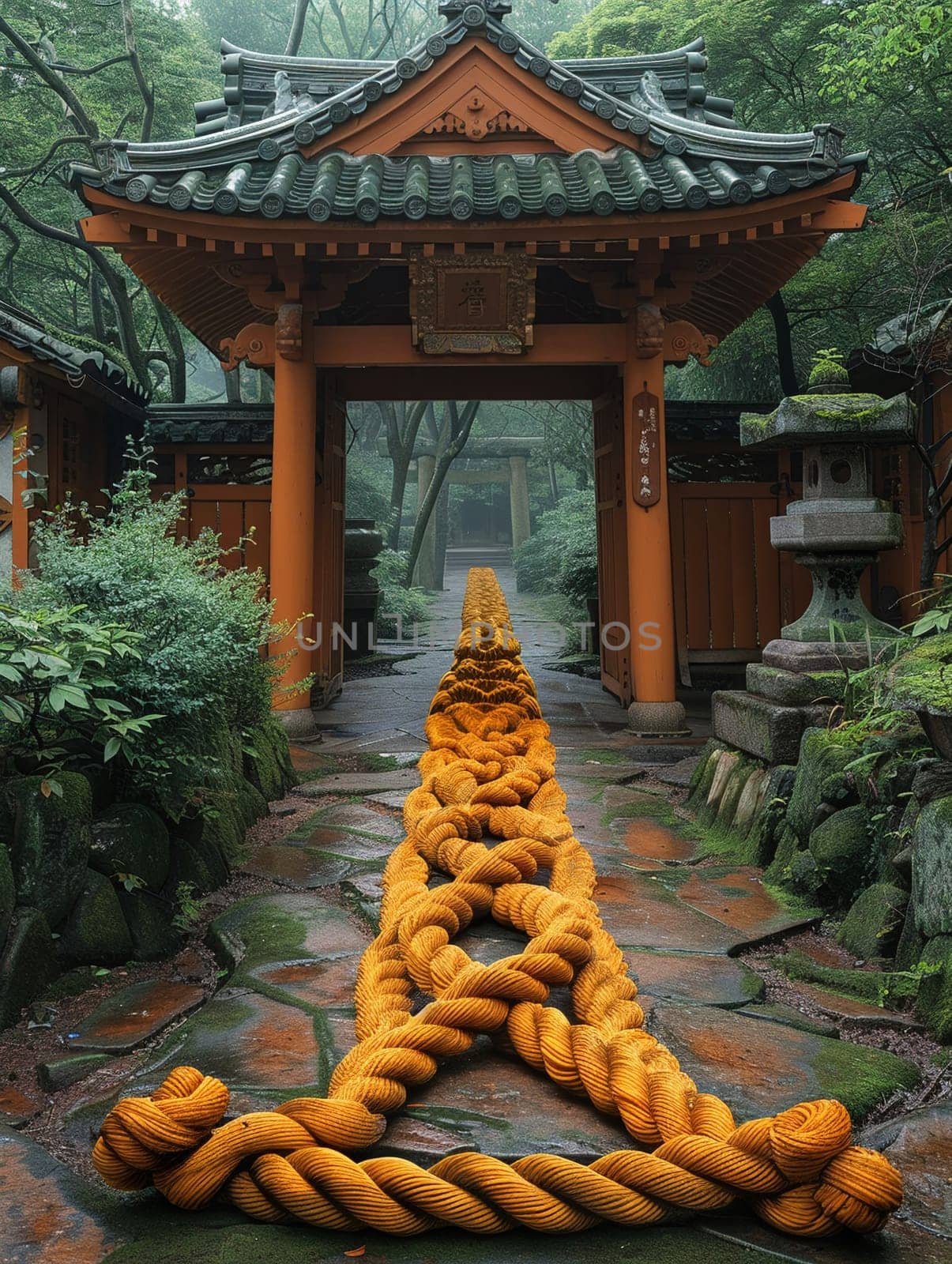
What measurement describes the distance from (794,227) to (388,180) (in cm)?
284

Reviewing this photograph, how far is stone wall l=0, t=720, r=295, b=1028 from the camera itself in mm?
3242

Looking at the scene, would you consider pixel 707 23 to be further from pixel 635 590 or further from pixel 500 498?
pixel 500 498

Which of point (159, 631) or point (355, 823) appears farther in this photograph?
point (355, 823)

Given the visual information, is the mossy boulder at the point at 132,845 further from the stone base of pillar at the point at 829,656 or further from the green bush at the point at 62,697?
the stone base of pillar at the point at 829,656

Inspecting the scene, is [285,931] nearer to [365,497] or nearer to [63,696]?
[63,696]

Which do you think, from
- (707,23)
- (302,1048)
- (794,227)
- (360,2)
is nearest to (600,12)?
(707,23)

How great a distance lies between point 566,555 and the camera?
1795cm

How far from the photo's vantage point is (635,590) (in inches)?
326

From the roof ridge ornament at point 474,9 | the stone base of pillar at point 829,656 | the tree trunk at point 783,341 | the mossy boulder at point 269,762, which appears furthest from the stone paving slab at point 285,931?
the tree trunk at point 783,341

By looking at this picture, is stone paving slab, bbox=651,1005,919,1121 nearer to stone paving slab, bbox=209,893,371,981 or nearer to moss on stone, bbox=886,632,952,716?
moss on stone, bbox=886,632,952,716

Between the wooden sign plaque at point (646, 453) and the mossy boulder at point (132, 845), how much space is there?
17.3 ft

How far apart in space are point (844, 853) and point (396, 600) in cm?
1644

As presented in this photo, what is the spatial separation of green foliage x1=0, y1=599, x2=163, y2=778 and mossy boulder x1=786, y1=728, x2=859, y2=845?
2444 mm

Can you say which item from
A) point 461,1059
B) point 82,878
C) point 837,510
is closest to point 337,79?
point 837,510
